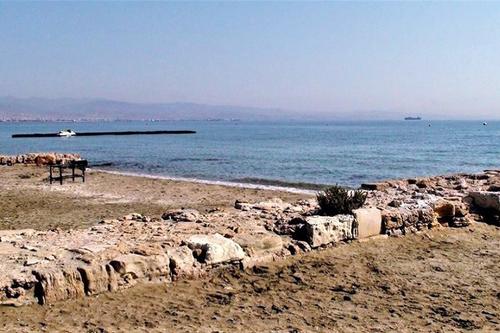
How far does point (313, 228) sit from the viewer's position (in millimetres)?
8422

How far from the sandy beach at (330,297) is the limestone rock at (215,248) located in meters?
0.19

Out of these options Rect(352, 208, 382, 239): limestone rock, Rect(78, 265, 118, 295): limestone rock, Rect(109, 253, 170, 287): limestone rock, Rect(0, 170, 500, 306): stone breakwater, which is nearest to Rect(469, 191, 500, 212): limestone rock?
Rect(0, 170, 500, 306): stone breakwater

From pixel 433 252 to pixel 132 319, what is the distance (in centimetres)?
531

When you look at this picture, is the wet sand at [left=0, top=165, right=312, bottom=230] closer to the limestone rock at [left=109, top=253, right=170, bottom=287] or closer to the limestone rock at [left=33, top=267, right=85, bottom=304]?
the limestone rock at [left=109, top=253, right=170, bottom=287]

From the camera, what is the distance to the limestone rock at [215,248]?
23.6 ft

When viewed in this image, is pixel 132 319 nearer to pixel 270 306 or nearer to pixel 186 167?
pixel 270 306

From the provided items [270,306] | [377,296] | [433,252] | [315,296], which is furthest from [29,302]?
[433,252]

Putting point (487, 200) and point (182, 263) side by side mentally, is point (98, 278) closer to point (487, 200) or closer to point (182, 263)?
point (182, 263)

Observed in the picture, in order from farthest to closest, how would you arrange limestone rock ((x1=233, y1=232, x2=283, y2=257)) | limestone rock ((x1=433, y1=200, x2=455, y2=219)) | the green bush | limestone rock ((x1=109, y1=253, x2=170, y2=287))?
limestone rock ((x1=433, y1=200, x2=455, y2=219)) → the green bush → limestone rock ((x1=233, y1=232, x2=283, y2=257)) → limestone rock ((x1=109, y1=253, x2=170, y2=287))

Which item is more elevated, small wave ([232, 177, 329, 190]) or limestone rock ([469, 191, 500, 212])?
Answer: limestone rock ([469, 191, 500, 212])

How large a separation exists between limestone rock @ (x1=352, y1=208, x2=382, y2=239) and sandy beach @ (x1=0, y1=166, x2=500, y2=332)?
8.2 inches

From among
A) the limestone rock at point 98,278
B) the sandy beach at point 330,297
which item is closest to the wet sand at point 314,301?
the sandy beach at point 330,297

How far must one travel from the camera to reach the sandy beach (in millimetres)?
5656

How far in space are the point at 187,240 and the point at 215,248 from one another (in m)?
0.44
